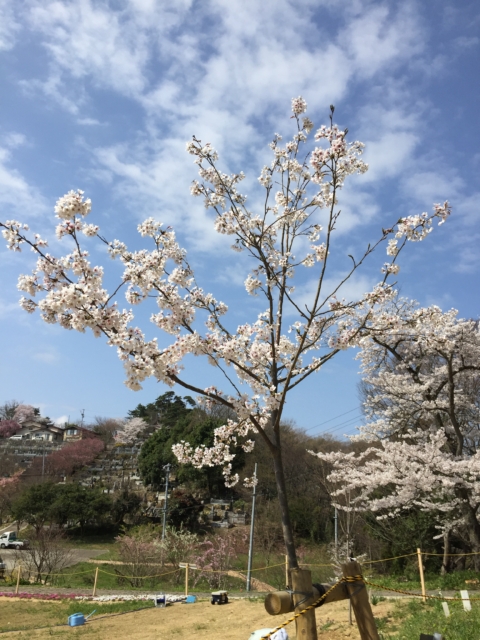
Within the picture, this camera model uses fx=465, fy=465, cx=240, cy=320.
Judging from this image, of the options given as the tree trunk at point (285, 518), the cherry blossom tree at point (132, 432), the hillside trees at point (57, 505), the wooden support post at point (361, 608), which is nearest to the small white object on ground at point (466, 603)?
the wooden support post at point (361, 608)

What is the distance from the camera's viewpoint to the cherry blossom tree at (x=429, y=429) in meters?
9.35

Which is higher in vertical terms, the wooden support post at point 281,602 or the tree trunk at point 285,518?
the tree trunk at point 285,518

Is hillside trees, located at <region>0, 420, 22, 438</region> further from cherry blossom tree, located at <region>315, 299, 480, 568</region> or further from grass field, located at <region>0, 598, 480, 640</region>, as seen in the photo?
cherry blossom tree, located at <region>315, 299, 480, 568</region>

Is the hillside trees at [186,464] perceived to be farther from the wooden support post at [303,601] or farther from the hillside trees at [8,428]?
the hillside trees at [8,428]

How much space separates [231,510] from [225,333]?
26946mm

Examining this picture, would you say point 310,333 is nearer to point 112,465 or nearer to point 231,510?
point 231,510

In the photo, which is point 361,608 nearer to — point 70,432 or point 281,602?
point 281,602

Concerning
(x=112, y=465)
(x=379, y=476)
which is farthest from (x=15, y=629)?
(x=112, y=465)

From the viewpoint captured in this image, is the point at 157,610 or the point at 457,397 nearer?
the point at 157,610

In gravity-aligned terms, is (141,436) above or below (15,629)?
above

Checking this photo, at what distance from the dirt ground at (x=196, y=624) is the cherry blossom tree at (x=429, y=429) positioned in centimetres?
289

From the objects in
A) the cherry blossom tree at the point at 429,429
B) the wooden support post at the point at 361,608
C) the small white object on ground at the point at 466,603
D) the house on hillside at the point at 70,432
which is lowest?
the small white object on ground at the point at 466,603

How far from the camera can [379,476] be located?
10.2 meters

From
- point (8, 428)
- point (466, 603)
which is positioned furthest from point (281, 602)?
point (8, 428)
